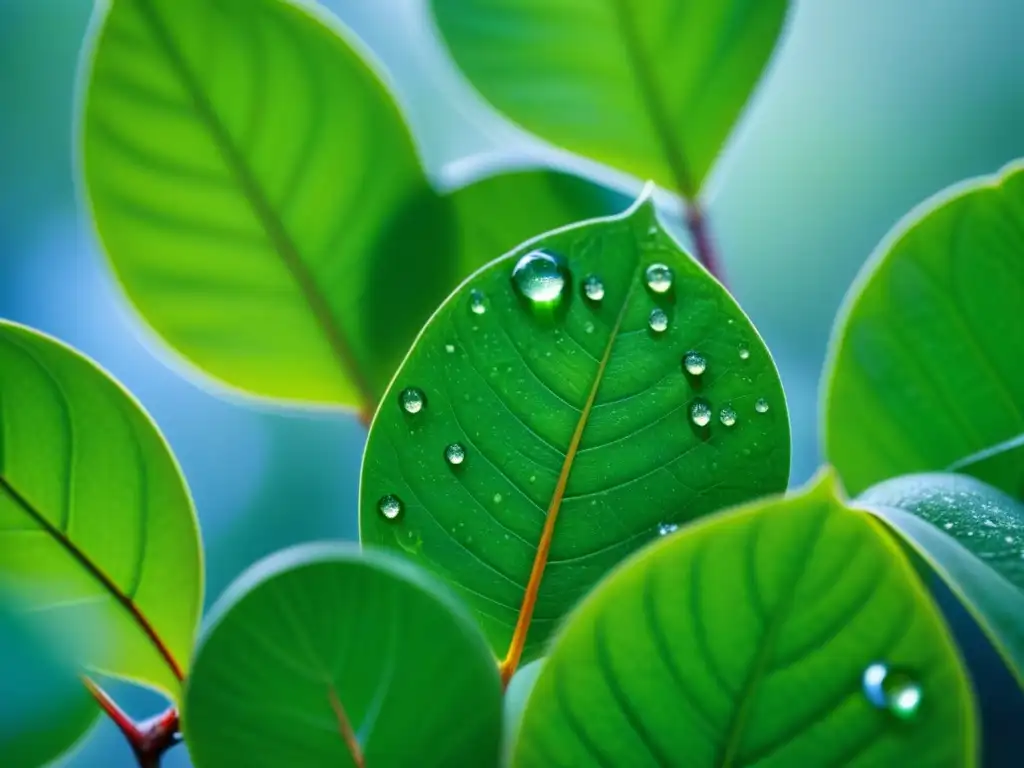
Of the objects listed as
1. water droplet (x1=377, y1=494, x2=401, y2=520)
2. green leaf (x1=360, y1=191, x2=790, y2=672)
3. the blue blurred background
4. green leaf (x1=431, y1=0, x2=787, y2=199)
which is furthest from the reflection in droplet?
the blue blurred background

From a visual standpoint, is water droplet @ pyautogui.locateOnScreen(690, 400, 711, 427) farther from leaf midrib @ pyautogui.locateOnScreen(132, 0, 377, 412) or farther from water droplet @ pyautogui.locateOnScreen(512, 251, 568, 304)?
leaf midrib @ pyautogui.locateOnScreen(132, 0, 377, 412)

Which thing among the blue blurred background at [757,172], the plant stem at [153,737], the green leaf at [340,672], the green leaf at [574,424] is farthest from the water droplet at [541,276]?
the blue blurred background at [757,172]

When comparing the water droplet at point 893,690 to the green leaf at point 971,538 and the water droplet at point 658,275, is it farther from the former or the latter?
the water droplet at point 658,275

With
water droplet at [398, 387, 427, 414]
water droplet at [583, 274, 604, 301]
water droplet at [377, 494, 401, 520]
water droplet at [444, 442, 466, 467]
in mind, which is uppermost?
water droplet at [583, 274, 604, 301]

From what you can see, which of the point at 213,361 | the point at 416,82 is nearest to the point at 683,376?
the point at 213,361

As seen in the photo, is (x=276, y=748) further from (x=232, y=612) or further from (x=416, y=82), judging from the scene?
(x=416, y=82)

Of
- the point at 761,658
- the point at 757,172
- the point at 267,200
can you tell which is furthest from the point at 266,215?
the point at 757,172
